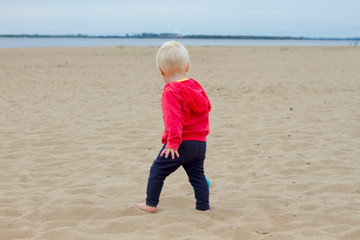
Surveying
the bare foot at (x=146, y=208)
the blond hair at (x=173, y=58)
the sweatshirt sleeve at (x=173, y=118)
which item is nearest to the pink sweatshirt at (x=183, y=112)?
the sweatshirt sleeve at (x=173, y=118)

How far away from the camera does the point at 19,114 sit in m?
7.33

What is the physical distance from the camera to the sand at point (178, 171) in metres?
2.96

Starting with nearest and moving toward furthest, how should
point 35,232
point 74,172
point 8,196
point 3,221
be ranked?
point 35,232, point 3,221, point 8,196, point 74,172

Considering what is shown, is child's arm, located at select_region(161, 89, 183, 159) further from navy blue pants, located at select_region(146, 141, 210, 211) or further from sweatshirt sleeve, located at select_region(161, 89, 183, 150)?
navy blue pants, located at select_region(146, 141, 210, 211)

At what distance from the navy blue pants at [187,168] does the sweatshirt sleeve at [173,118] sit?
132mm

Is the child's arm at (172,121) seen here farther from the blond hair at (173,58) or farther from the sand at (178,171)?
the sand at (178,171)

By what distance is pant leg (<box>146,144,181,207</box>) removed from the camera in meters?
3.01

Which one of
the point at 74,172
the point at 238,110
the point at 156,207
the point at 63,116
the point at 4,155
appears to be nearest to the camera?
the point at 156,207

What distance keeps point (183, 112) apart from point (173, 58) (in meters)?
0.40

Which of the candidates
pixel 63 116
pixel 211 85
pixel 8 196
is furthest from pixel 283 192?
pixel 211 85

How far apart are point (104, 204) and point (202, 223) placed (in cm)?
90

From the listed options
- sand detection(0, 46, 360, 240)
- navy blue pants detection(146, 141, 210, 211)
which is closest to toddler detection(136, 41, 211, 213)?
navy blue pants detection(146, 141, 210, 211)

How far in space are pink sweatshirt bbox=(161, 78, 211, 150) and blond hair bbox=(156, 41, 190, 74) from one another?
0.11 metres

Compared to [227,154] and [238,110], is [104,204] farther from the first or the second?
[238,110]
